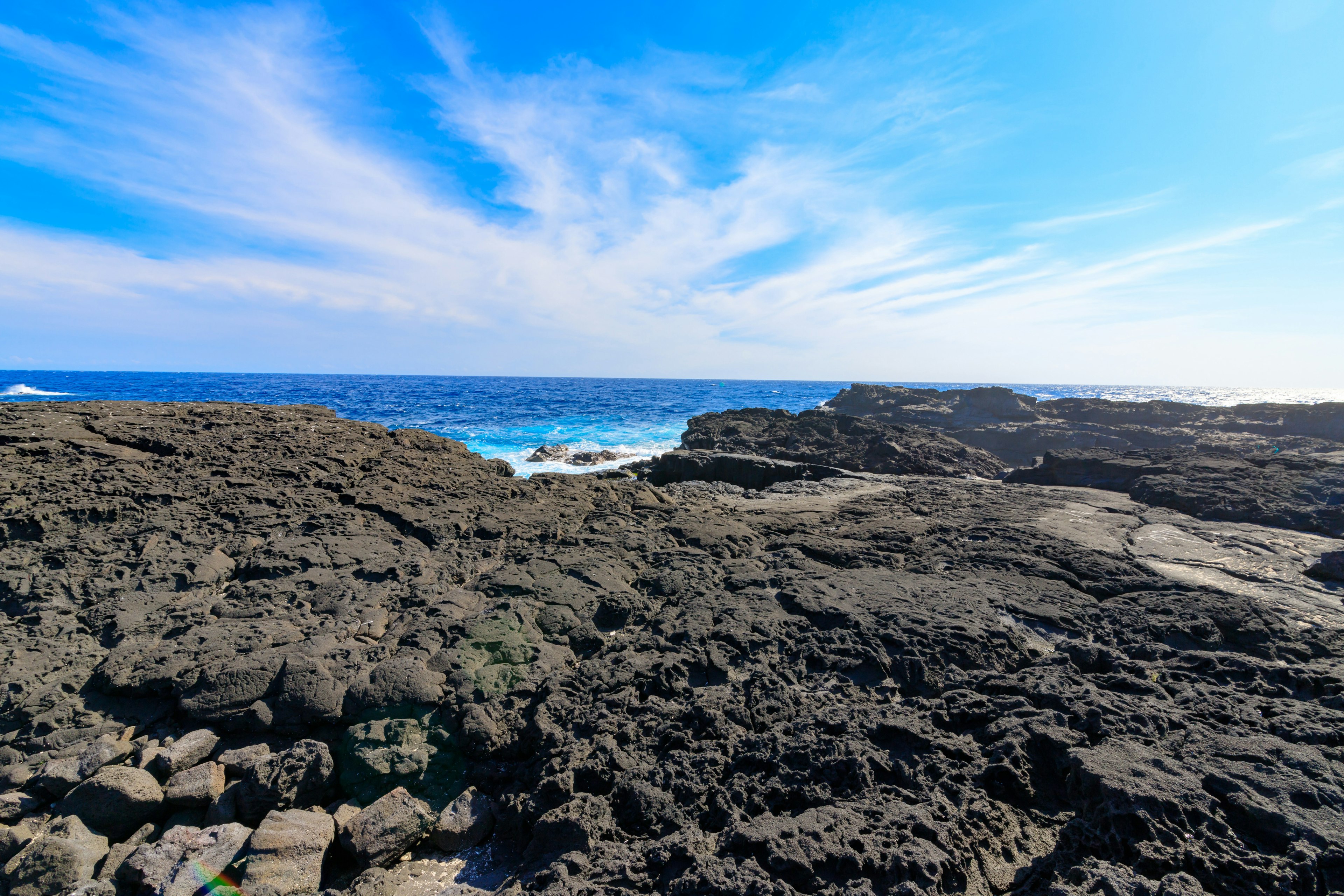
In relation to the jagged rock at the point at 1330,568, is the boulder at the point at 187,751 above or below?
below

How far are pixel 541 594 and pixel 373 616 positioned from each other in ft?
4.96

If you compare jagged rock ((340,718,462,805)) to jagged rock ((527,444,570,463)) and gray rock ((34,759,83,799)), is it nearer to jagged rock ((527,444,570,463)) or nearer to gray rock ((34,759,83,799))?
gray rock ((34,759,83,799))

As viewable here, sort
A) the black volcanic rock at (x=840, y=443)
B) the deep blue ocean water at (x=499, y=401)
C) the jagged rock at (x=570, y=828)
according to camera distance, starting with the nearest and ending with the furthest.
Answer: the jagged rock at (x=570, y=828) < the black volcanic rock at (x=840, y=443) < the deep blue ocean water at (x=499, y=401)

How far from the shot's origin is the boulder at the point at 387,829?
3.06 metres

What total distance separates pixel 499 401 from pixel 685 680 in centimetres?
4070

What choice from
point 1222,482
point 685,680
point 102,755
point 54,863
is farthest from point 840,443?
point 54,863

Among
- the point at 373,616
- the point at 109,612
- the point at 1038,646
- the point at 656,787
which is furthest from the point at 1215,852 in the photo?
the point at 109,612

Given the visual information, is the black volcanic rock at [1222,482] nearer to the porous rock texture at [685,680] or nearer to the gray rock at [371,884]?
the porous rock texture at [685,680]

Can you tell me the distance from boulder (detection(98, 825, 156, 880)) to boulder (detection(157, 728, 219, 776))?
31 centimetres

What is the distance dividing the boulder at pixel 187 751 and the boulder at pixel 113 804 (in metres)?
0.17

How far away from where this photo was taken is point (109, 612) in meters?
4.54

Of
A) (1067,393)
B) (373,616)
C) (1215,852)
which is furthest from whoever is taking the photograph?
(1067,393)

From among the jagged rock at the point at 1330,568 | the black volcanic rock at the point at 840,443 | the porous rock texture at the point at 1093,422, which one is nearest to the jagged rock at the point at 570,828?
the jagged rock at the point at 1330,568

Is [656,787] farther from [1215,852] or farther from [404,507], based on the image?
[404,507]
